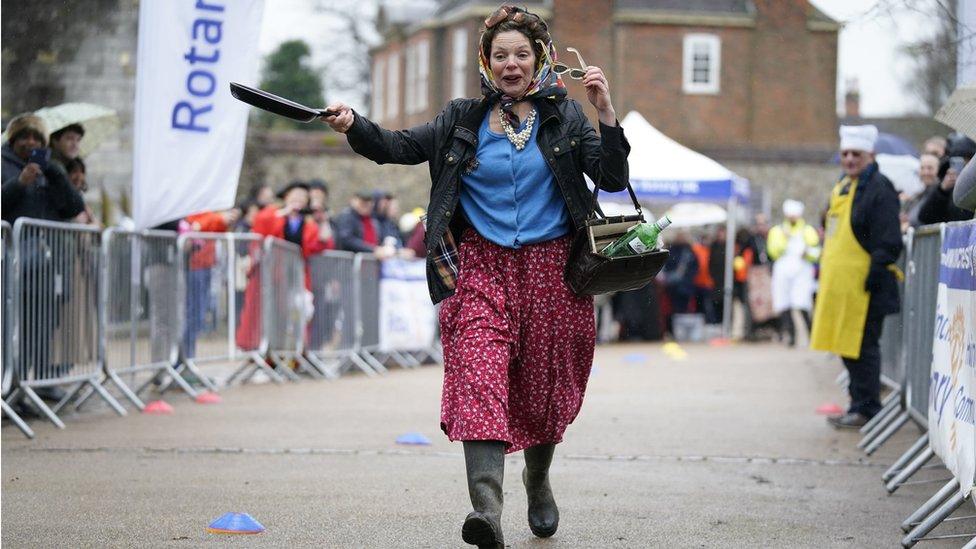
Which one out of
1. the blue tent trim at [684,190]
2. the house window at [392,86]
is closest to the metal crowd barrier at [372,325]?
the blue tent trim at [684,190]

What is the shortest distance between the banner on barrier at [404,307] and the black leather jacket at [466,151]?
11.4 m

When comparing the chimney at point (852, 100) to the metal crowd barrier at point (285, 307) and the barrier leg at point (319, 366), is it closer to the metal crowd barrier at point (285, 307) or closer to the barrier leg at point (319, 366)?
the barrier leg at point (319, 366)

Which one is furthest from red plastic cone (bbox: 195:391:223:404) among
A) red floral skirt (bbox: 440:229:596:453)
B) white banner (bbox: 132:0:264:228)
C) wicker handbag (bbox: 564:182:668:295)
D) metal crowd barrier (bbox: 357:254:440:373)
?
wicker handbag (bbox: 564:182:668:295)

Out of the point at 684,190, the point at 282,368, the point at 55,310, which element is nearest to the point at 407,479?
the point at 55,310

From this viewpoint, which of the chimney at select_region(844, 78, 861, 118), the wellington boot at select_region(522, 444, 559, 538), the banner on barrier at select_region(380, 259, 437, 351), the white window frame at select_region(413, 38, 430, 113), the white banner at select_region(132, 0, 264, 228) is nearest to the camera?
the wellington boot at select_region(522, 444, 559, 538)

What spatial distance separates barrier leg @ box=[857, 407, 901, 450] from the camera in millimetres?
9266

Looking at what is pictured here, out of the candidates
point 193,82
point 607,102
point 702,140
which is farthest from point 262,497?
point 702,140

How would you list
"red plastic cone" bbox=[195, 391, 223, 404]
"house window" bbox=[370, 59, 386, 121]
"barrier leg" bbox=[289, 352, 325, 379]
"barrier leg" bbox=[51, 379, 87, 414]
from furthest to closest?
"house window" bbox=[370, 59, 386, 121], "barrier leg" bbox=[289, 352, 325, 379], "red plastic cone" bbox=[195, 391, 223, 404], "barrier leg" bbox=[51, 379, 87, 414]

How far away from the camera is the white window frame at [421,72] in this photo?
4862 centimetres

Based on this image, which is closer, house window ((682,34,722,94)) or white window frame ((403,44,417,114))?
house window ((682,34,722,94))

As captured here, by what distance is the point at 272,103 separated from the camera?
541 cm

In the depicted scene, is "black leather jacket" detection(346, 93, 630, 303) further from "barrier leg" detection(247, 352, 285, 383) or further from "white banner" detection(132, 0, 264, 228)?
"barrier leg" detection(247, 352, 285, 383)

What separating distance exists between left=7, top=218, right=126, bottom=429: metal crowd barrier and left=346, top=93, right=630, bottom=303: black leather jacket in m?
4.46

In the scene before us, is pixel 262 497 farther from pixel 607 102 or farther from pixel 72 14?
pixel 72 14
